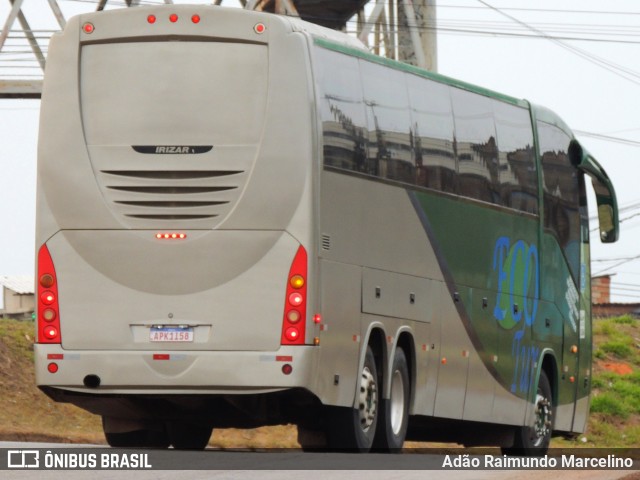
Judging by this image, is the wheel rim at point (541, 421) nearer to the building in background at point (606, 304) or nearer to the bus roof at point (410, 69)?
the bus roof at point (410, 69)

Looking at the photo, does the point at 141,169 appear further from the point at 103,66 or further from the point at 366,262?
the point at 366,262

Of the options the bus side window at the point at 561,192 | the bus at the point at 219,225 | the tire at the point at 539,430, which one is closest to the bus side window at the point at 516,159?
the bus side window at the point at 561,192

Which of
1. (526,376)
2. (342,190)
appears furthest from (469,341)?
(342,190)

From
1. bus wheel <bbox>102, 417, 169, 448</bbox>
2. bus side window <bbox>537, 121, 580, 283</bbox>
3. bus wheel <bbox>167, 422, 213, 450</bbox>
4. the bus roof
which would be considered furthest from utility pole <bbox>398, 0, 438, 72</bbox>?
bus wheel <bbox>102, 417, 169, 448</bbox>

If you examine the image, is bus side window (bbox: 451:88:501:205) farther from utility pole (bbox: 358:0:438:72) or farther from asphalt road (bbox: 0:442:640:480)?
utility pole (bbox: 358:0:438:72)

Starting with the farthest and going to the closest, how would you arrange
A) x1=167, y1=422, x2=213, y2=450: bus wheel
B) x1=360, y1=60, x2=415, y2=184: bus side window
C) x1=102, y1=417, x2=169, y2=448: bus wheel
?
x1=167, y1=422, x2=213, y2=450: bus wheel, x1=102, y1=417, x2=169, y2=448: bus wheel, x1=360, y1=60, x2=415, y2=184: bus side window

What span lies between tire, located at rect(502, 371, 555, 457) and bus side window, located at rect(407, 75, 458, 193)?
4051 millimetres

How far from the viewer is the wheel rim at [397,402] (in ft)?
60.4

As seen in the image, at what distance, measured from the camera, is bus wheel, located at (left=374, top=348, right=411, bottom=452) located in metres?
18.0

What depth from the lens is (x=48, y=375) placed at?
16.7m

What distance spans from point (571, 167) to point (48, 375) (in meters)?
9.38

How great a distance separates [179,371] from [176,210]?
1389mm

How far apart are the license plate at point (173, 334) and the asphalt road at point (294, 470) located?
3.31 feet

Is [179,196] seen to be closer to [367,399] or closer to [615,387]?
Answer: [367,399]
